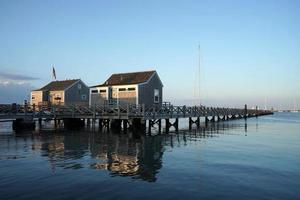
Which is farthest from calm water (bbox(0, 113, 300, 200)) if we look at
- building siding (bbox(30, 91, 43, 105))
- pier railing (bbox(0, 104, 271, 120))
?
building siding (bbox(30, 91, 43, 105))

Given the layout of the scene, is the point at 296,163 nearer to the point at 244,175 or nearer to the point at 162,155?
the point at 244,175

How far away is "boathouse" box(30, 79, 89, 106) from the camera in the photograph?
4844 cm

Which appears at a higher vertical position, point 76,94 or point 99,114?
point 76,94

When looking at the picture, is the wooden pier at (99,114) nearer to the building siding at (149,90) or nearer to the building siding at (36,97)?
the building siding at (149,90)

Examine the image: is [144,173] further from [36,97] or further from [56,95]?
[36,97]

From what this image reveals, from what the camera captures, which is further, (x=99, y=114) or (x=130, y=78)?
(x=130, y=78)

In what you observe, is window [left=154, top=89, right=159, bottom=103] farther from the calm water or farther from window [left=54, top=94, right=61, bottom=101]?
the calm water

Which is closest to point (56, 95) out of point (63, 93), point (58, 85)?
point (63, 93)

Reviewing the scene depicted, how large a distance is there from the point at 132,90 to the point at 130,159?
72.4 feet

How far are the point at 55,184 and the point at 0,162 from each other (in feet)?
18.4

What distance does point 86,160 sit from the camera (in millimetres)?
16812

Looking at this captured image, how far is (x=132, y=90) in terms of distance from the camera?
39062 millimetres

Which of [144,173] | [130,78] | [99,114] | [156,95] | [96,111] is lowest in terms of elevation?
[144,173]

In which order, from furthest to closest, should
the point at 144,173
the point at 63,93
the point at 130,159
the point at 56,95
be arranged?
the point at 56,95 < the point at 63,93 < the point at 130,159 < the point at 144,173
